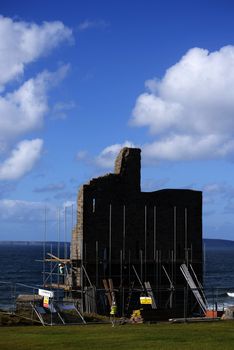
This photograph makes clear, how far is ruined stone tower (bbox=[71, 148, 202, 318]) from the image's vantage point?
137 feet

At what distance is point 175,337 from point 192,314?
2139 centimetres

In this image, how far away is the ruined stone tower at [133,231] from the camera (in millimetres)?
41875

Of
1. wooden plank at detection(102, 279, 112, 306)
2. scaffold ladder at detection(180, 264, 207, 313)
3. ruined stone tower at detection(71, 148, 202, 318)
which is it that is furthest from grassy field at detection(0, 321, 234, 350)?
scaffold ladder at detection(180, 264, 207, 313)

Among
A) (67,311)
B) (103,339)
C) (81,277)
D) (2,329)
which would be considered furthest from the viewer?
(81,277)

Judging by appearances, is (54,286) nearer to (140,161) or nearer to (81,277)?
(81,277)

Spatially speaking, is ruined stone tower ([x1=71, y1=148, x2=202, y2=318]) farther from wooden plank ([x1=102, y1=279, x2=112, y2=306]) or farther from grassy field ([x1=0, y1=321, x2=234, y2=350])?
grassy field ([x1=0, y1=321, x2=234, y2=350])

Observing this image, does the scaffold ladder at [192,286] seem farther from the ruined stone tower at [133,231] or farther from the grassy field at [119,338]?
the grassy field at [119,338]

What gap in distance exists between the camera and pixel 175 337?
71.3ft

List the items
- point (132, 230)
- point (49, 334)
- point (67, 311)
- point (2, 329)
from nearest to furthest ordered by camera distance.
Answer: point (49, 334) < point (2, 329) < point (67, 311) < point (132, 230)

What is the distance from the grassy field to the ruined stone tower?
16622 millimetres

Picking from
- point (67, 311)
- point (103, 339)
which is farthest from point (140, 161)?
point (103, 339)

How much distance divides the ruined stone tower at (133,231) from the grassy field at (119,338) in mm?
16622

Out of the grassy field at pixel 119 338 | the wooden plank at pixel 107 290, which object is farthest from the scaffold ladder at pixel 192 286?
the grassy field at pixel 119 338

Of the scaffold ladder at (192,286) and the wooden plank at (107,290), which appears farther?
the scaffold ladder at (192,286)
